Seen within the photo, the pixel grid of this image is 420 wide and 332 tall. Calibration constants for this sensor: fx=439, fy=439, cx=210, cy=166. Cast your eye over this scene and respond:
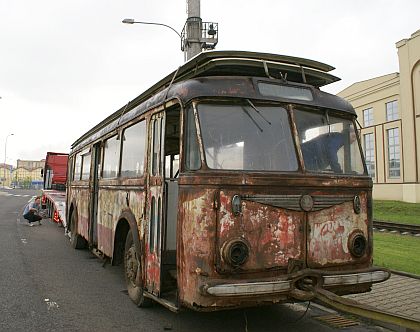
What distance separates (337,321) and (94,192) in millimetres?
5363

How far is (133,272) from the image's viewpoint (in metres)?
5.95

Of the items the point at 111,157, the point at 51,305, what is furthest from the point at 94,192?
the point at 51,305

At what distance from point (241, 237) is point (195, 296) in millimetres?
698

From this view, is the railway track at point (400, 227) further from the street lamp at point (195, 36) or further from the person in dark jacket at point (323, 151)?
the person in dark jacket at point (323, 151)

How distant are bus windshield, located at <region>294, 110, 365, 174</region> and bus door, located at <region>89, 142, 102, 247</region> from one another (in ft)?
16.3

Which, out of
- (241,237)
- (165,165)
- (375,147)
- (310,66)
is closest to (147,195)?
(165,165)

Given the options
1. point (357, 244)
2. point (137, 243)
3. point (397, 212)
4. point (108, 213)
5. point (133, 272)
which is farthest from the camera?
point (397, 212)

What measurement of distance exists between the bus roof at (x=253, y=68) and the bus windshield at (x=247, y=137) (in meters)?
0.54

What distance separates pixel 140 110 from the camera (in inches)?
239

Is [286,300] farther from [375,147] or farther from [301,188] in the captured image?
[375,147]

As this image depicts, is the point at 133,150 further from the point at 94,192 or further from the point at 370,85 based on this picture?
the point at 370,85

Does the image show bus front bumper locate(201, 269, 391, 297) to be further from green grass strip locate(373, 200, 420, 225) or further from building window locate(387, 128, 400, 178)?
building window locate(387, 128, 400, 178)

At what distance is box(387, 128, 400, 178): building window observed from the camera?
33531mm

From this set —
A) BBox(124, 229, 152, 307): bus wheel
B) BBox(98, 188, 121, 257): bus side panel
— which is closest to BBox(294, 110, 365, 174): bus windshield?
BBox(124, 229, 152, 307): bus wheel
